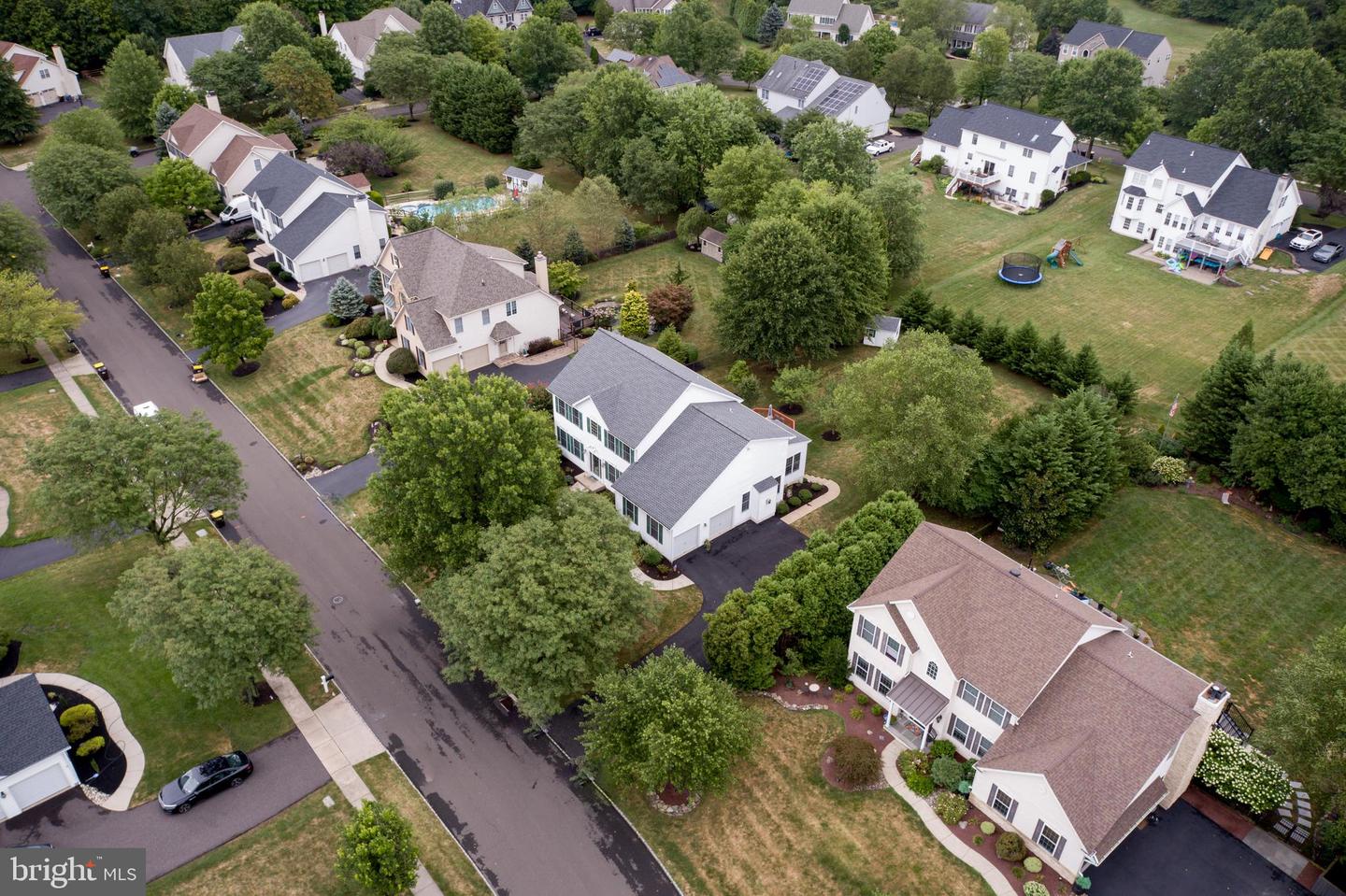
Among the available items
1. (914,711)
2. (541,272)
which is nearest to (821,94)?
(541,272)

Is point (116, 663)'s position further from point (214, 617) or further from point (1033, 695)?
point (1033, 695)

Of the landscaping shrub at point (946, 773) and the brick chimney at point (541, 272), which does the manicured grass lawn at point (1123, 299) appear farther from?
the landscaping shrub at point (946, 773)

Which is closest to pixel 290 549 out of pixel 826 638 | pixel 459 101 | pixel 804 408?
pixel 826 638

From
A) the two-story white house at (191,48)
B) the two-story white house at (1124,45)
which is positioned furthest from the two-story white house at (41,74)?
the two-story white house at (1124,45)

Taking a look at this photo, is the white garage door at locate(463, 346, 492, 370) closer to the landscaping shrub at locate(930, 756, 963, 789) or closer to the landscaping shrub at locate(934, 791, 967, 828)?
the landscaping shrub at locate(930, 756, 963, 789)

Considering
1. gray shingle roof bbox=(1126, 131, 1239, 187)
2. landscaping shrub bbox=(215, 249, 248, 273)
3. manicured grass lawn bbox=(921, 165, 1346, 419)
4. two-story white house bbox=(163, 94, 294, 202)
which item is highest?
gray shingle roof bbox=(1126, 131, 1239, 187)

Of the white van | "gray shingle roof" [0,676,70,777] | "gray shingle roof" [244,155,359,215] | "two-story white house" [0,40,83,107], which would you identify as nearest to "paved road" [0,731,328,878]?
"gray shingle roof" [0,676,70,777]

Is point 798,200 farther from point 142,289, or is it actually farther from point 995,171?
point 142,289
